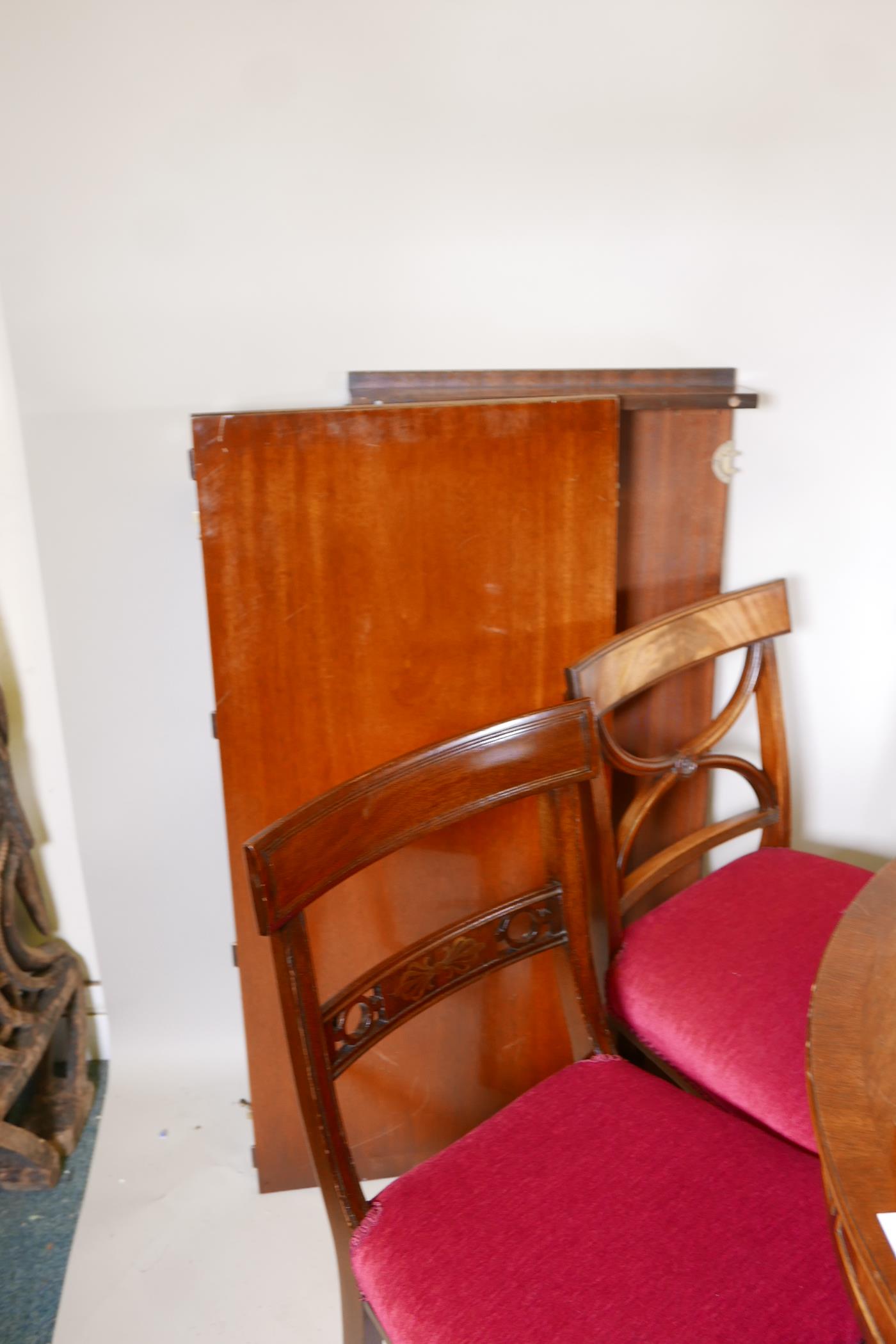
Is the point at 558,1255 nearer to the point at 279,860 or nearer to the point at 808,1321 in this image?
the point at 808,1321

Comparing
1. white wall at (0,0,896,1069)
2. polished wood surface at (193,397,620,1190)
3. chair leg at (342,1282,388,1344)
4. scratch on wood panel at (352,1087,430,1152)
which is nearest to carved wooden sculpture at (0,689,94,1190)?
white wall at (0,0,896,1069)

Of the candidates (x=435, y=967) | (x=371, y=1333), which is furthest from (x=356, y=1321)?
(x=435, y=967)

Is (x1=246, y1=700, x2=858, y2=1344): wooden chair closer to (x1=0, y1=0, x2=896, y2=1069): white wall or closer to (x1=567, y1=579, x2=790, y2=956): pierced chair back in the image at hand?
(x1=567, y1=579, x2=790, y2=956): pierced chair back

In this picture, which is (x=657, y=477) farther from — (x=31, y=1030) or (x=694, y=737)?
(x=31, y=1030)

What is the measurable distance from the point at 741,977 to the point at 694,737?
0.44 metres

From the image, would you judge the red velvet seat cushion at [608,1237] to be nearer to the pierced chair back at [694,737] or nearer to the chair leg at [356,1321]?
the chair leg at [356,1321]

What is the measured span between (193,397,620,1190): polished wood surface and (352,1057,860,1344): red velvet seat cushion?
16.1 inches

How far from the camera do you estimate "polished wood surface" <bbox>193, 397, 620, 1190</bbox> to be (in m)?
1.30

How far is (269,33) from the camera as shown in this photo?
1.33 m

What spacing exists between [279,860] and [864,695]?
3.93ft

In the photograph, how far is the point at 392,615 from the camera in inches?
54.1

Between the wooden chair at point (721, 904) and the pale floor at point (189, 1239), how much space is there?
65 cm

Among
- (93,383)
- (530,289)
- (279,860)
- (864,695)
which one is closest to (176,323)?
(93,383)

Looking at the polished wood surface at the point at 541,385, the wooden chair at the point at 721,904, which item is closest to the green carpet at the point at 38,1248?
the wooden chair at the point at 721,904
